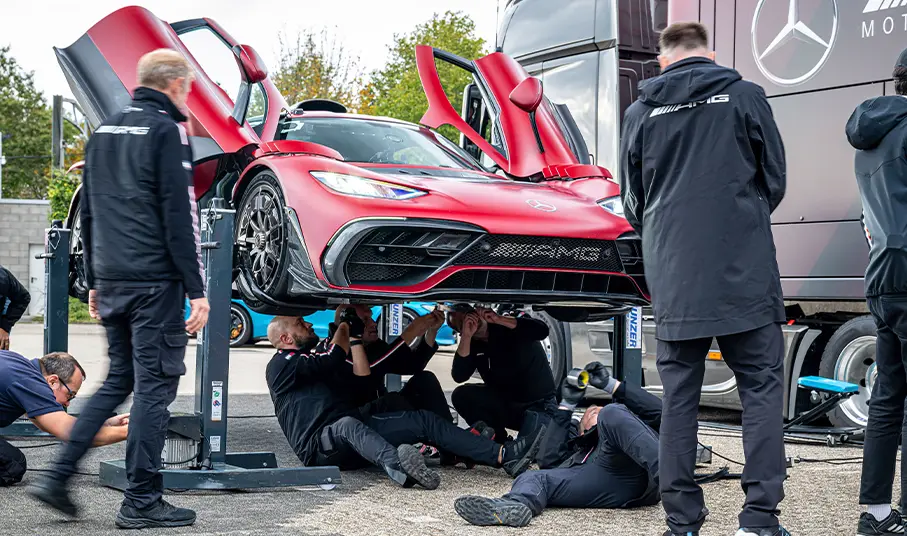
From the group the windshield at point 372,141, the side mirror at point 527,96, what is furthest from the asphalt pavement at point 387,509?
the side mirror at point 527,96

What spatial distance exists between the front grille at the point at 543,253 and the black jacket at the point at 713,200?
1.53 m

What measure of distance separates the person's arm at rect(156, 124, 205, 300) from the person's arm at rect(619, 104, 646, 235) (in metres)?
1.70

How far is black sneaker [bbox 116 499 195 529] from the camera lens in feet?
13.9

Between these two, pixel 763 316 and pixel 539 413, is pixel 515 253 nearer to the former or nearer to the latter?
pixel 539 413

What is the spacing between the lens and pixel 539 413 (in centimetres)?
620

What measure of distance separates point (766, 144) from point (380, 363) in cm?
312

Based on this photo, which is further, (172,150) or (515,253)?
(515,253)

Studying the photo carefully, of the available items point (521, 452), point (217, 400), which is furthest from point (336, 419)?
point (521, 452)

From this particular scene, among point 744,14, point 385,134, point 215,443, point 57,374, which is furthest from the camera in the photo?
point 744,14

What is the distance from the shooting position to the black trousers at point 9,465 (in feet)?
16.9

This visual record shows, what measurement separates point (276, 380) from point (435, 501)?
1334mm

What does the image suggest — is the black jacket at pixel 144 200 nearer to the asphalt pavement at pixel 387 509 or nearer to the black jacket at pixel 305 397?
the asphalt pavement at pixel 387 509

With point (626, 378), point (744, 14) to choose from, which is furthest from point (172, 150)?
point (744, 14)

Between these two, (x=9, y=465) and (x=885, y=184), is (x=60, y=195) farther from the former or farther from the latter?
(x=885, y=184)
